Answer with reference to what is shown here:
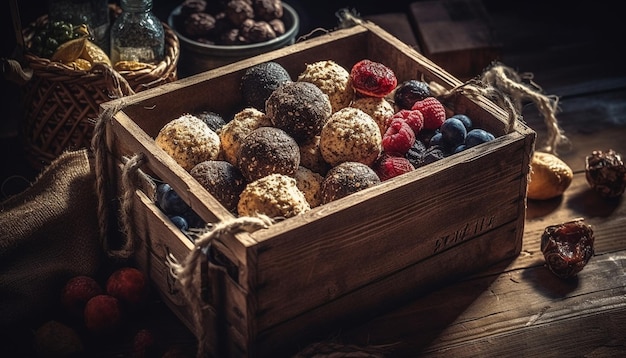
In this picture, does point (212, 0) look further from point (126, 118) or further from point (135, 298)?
point (135, 298)

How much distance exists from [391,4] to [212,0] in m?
0.70

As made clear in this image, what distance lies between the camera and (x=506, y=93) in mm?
2105

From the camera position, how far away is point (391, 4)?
10.5ft

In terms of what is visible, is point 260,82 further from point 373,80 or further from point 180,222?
point 180,222

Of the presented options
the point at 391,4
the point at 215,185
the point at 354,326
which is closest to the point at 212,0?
the point at 391,4

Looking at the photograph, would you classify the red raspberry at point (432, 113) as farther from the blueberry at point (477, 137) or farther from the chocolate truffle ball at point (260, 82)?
the chocolate truffle ball at point (260, 82)

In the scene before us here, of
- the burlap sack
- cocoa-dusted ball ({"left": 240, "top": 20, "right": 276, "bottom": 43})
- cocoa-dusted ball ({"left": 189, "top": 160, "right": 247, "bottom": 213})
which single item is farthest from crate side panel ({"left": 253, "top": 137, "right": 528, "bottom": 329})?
cocoa-dusted ball ({"left": 240, "top": 20, "right": 276, "bottom": 43})

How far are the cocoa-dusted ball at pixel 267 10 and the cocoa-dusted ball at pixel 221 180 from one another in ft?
3.04

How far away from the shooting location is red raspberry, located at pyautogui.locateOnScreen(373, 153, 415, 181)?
187 centimetres

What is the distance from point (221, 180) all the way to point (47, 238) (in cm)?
40

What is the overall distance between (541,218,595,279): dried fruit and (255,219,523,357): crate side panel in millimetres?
71

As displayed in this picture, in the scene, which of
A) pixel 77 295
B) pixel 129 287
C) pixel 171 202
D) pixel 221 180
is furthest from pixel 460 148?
pixel 77 295

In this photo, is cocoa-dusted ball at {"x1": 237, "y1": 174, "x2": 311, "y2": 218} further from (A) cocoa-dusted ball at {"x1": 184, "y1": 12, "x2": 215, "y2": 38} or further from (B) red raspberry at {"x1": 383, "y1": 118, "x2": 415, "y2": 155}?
(A) cocoa-dusted ball at {"x1": 184, "y1": 12, "x2": 215, "y2": 38}

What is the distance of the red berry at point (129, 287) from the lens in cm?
188
